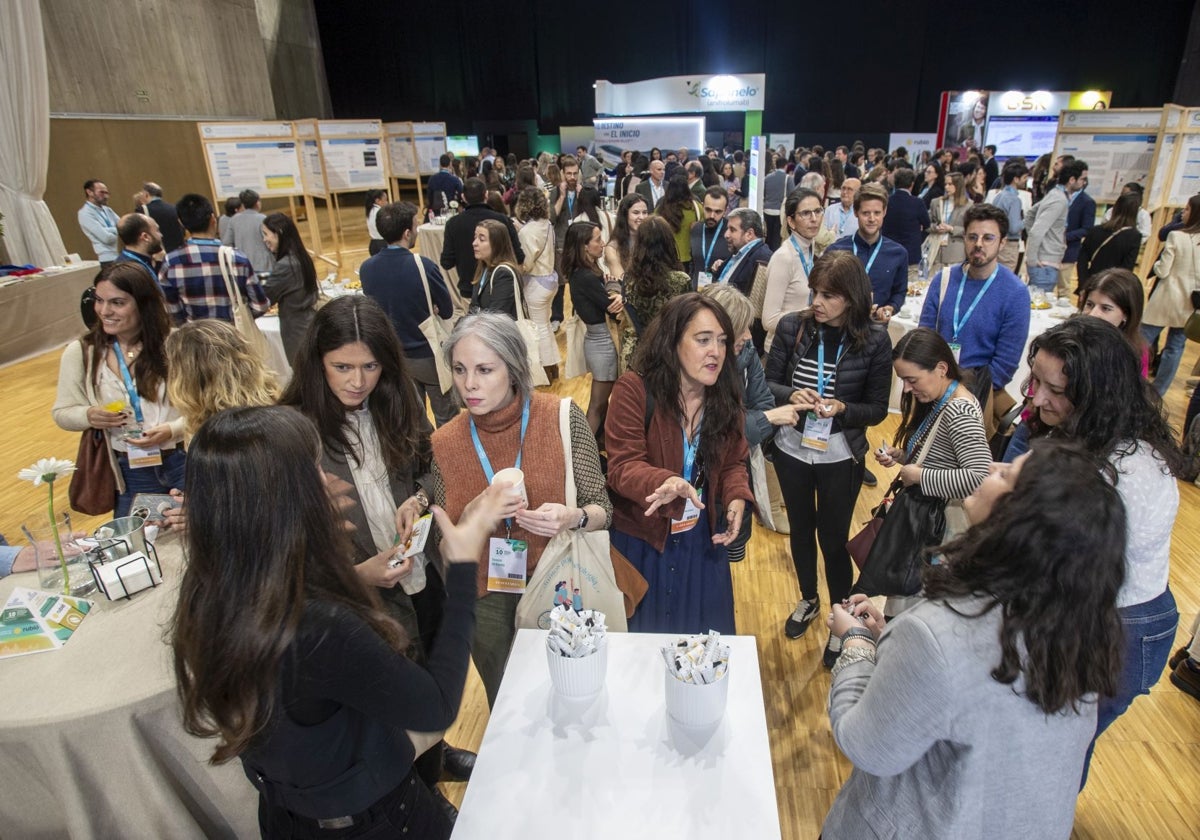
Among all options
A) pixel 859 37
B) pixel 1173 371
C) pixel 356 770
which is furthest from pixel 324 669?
pixel 859 37

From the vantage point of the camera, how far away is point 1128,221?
5.04m

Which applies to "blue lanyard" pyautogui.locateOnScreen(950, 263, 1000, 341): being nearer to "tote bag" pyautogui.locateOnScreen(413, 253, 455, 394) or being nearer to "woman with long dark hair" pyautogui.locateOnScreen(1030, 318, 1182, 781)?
"woman with long dark hair" pyautogui.locateOnScreen(1030, 318, 1182, 781)

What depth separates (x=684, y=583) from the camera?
2.12 metres

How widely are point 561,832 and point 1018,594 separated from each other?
92 centimetres

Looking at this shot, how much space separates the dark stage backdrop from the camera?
569 inches

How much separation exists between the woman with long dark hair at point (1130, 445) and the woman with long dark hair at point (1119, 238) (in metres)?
3.77

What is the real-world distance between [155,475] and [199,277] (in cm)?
227

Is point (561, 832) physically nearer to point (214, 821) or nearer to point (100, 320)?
point (214, 821)

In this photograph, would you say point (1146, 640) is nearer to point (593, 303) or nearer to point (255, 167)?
point (593, 303)

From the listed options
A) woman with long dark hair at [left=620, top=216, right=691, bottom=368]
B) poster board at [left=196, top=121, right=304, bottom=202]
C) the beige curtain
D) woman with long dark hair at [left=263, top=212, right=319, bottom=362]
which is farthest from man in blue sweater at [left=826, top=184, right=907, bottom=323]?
the beige curtain

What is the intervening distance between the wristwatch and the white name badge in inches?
47.1

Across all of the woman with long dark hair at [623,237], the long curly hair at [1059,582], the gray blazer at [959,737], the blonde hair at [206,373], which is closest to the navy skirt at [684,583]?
the gray blazer at [959,737]

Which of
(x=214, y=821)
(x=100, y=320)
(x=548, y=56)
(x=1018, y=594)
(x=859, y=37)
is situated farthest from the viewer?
(x=548, y=56)

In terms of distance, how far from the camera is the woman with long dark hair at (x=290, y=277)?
4043 mm
